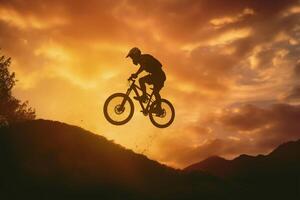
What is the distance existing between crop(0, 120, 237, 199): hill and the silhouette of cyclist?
367cm

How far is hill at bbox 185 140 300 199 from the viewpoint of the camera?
27.2 meters

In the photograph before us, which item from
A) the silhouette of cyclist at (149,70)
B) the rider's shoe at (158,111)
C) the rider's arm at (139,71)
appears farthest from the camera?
the rider's shoe at (158,111)

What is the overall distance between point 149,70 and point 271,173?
13.6m

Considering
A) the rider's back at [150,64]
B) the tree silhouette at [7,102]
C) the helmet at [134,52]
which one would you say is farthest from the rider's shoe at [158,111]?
the tree silhouette at [7,102]

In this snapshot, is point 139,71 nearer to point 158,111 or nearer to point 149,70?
point 149,70

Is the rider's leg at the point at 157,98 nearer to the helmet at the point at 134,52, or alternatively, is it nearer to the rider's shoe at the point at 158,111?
the rider's shoe at the point at 158,111

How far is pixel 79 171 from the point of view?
2259 cm

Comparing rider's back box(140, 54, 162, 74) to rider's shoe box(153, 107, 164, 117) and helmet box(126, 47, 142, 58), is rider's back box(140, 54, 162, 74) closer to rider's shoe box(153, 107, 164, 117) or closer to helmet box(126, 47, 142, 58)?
helmet box(126, 47, 142, 58)

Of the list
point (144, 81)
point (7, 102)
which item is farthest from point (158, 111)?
point (7, 102)

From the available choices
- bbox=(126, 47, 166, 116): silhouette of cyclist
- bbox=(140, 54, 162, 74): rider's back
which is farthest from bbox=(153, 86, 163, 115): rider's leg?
bbox=(140, 54, 162, 74): rider's back

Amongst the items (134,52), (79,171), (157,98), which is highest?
(134,52)

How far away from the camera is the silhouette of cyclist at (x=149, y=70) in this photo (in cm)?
2213

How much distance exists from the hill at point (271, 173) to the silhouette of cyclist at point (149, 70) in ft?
18.9

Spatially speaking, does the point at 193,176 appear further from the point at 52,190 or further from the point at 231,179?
the point at 52,190
